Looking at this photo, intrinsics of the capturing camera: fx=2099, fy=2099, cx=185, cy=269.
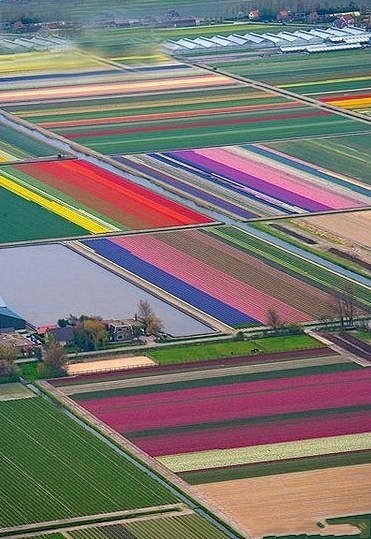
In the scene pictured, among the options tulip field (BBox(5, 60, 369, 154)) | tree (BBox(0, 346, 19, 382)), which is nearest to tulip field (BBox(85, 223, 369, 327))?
tree (BBox(0, 346, 19, 382))

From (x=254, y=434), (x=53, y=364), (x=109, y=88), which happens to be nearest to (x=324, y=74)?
(x=109, y=88)

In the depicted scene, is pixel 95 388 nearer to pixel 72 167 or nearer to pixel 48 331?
pixel 48 331

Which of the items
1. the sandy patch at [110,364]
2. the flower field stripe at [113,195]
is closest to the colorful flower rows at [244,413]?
the sandy patch at [110,364]

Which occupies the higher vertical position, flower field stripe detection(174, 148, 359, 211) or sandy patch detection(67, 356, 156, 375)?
sandy patch detection(67, 356, 156, 375)

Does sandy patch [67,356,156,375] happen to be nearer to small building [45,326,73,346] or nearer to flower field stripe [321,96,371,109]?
small building [45,326,73,346]

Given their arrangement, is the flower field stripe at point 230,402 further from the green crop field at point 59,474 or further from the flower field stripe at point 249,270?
the flower field stripe at point 249,270
